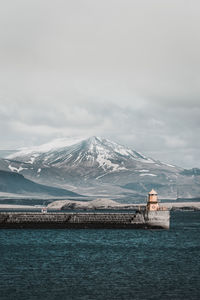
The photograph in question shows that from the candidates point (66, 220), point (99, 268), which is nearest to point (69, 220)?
point (66, 220)

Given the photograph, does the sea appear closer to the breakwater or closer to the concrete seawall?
the breakwater

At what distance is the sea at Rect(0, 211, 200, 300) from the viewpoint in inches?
2343

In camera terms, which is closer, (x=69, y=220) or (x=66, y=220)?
(x=69, y=220)

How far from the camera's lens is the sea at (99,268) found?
59.5 meters

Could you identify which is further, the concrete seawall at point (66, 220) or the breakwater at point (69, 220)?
the concrete seawall at point (66, 220)

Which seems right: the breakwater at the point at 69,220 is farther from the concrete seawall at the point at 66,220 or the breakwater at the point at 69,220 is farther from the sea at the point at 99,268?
the sea at the point at 99,268

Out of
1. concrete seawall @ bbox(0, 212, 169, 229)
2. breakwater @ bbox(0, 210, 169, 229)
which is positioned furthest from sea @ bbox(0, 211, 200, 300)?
concrete seawall @ bbox(0, 212, 169, 229)

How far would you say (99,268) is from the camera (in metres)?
75.8

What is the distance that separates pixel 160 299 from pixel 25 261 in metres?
30.9

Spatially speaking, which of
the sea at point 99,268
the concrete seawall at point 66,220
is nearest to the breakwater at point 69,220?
the concrete seawall at point 66,220

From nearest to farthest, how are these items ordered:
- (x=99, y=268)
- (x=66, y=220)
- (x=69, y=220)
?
(x=99, y=268), (x=69, y=220), (x=66, y=220)

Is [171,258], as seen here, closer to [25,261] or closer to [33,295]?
[25,261]

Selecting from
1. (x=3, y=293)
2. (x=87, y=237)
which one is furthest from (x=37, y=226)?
(x=3, y=293)

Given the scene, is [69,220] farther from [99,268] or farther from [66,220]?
[99,268]
